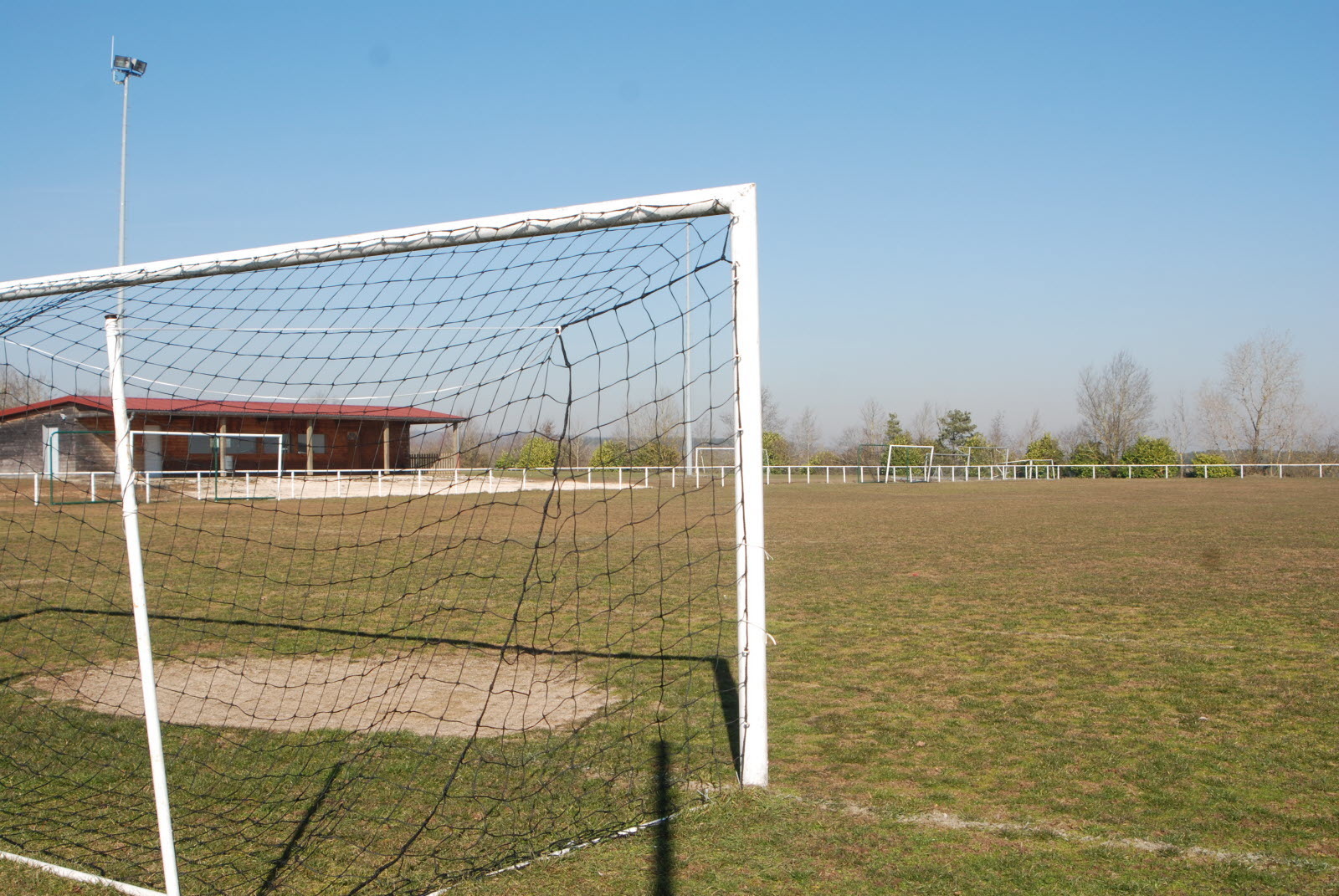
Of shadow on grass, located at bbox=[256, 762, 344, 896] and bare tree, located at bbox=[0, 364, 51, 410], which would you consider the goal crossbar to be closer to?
bare tree, located at bbox=[0, 364, 51, 410]

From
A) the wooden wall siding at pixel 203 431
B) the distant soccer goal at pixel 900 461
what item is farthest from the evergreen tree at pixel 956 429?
the wooden wall siding at pixel 203 431

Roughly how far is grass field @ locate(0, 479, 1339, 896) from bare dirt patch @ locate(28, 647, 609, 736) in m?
1.54

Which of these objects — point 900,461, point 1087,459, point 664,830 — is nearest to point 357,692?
point 664,830

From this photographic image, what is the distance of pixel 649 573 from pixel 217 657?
17.6 ft

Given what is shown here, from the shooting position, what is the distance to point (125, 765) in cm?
471

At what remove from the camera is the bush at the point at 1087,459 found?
167 ft

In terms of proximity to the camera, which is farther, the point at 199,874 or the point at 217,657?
the point at 217,657

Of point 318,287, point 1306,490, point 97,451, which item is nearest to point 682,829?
point 318,287

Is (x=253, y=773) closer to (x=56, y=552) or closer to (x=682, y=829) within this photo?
(x=682, y=829)

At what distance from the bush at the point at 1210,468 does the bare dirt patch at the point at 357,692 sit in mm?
48550

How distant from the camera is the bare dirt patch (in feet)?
17.8

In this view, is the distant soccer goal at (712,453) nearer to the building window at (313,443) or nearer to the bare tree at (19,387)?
the bare tree at (19,387)

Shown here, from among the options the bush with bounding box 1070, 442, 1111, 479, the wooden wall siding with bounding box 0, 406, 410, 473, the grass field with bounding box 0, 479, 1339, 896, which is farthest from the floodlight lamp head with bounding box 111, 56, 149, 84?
the bush with bounding box 1070, 442, 1111, 479

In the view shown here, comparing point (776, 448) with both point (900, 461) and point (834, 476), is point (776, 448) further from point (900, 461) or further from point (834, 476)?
point (900, 461)
